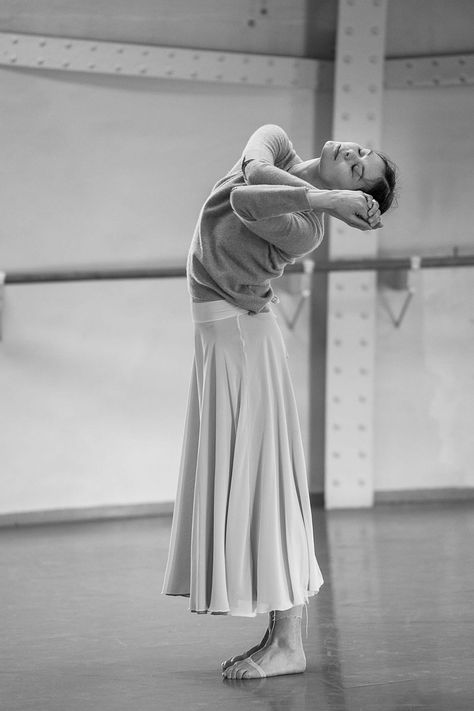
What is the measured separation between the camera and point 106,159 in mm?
5297

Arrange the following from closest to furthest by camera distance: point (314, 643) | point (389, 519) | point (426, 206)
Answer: point (314, 643) < point (389, 519) < point (426, 206)

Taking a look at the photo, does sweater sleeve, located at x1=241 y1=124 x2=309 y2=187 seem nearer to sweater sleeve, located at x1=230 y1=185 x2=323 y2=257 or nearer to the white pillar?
sweater sleeve, located at x1=230 y1=185 x2=323 y2=257

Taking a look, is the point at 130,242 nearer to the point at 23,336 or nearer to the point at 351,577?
the point at 23,336

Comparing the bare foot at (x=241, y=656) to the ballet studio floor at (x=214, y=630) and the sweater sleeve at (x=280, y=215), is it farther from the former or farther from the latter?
the sweater sleeve at (x=280, y=215)

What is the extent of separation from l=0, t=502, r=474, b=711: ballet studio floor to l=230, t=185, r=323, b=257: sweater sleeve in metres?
1.11

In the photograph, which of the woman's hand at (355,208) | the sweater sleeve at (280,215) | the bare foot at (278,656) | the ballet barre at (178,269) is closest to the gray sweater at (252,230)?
the sweater sleeve at (280,215)

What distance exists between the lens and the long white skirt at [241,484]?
2789 mm

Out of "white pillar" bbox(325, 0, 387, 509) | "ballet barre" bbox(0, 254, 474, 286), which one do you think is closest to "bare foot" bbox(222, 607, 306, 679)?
"ballet barre" bbox(0, 254, 474, 286)

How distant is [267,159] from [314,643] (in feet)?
4.60

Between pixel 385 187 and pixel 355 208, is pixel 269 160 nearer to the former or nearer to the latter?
pixel 385 187

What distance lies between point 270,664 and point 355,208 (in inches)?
48.3

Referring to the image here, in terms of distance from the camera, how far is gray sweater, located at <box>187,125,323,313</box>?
255 centimetres

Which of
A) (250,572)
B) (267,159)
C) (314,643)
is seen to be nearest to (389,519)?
(314,643)

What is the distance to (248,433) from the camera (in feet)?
9.34
